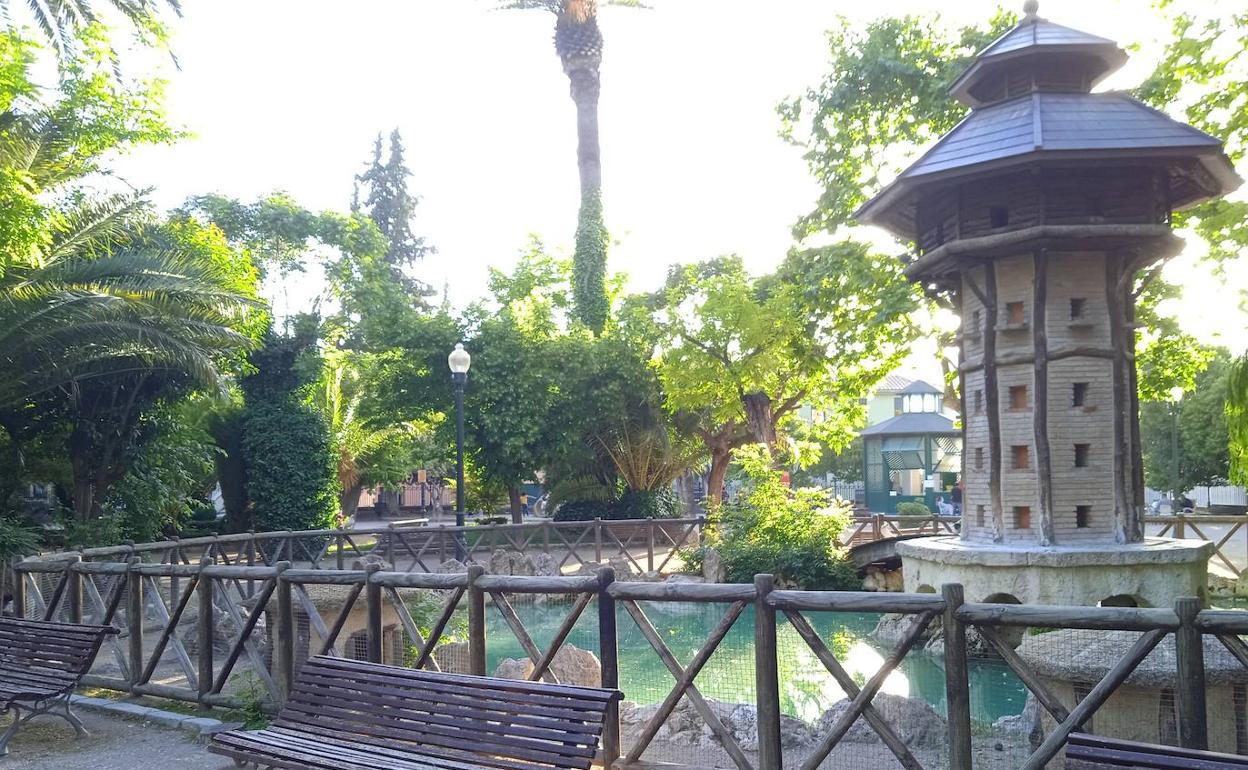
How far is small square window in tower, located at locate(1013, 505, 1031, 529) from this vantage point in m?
13.9

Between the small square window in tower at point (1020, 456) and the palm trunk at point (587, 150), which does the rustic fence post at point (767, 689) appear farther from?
the palm trunk at point (587, 150)

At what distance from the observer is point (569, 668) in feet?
32.6

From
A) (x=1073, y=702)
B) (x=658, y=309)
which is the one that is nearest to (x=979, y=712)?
(x=1073, y=702)

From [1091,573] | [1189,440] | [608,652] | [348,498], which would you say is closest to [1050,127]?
[1091,573]

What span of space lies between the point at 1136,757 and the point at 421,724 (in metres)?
3.73

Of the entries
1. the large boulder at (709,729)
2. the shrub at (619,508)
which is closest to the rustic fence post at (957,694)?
the large boulder at (709,729)


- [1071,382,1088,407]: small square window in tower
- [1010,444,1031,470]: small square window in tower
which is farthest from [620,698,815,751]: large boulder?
[1071,382,1088,407]: small square window in tower

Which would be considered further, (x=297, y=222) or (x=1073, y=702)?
(x=297, y=222)

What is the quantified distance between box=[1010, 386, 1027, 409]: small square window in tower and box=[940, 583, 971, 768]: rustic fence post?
9218mm

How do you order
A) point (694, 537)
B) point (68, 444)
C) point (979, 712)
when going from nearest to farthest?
point (979, 712), point (68, 444), point (694, 537)

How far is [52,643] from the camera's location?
7930 mm

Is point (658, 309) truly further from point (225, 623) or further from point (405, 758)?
point (405, 758)

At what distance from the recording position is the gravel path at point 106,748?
7.23m

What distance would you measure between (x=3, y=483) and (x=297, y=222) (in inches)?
737
